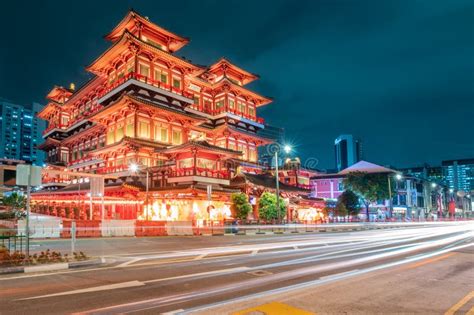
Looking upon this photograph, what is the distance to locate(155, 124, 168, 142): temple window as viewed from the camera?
4616 cm

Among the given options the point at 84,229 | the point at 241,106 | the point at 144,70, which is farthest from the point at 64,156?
the point at 84,229

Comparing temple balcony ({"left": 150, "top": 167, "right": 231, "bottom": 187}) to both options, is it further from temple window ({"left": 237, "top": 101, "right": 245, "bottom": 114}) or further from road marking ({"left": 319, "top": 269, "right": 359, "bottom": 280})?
road marking ({"left": 319, "top": 269, "right": 359, "bottom": 280})

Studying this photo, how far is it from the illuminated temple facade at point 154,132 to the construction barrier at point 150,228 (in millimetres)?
3756

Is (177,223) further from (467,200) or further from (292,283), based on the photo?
(467,200)

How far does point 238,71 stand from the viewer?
195 feet

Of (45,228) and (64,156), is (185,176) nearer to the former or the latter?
(45,228)

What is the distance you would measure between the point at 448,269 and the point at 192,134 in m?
42.9

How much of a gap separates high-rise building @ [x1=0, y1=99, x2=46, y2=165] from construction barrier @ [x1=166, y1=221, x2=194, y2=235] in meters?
142

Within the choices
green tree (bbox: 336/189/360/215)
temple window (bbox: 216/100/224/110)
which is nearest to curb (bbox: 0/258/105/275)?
temple window (bbox: 216/100/224/110)

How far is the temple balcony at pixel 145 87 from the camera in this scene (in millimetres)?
43812

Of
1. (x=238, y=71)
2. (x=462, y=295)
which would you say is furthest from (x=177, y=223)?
(x=238, y=71)

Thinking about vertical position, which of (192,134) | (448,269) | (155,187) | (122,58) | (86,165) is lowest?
(448,269)

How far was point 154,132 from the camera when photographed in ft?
149

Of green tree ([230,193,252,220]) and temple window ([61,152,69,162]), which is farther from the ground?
temple window ([61,152,69,162])
